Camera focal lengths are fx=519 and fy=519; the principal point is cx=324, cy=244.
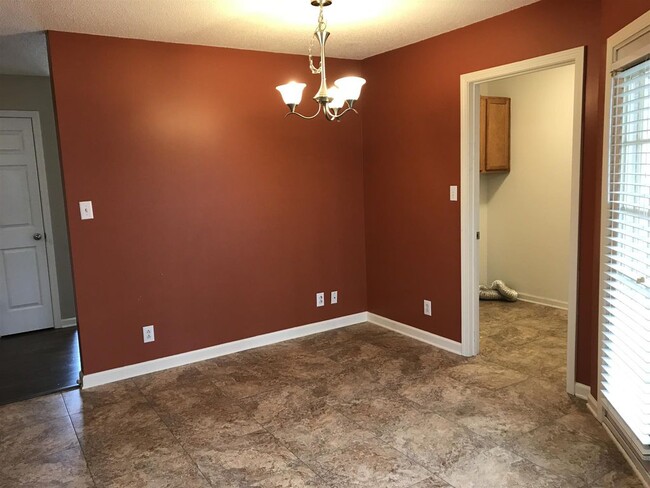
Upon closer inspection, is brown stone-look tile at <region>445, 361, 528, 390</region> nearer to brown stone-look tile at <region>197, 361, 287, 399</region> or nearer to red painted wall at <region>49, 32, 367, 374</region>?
brown stone-look tile at <region>197, 361, 287, 399</region>

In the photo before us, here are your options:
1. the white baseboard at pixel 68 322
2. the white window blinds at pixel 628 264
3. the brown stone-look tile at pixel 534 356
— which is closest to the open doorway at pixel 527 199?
the brown stone-look tile at pixel 534 356

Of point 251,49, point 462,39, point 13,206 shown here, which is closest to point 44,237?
point 13,206

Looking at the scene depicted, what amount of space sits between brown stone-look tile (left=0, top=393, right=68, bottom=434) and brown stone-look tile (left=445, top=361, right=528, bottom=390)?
2531mm

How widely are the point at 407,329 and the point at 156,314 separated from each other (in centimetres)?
203

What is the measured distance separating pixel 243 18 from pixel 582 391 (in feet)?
9.87

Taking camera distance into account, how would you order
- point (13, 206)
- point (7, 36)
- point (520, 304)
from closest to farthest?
point (7, 36) → point (13, 206) → point (520, 304)

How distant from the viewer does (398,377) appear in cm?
353

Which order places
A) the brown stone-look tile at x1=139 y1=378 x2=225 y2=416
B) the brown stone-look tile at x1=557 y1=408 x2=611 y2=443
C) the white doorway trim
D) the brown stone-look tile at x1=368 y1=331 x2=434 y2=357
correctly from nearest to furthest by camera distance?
the brown stone-look tile at x1=557 y1=408 x2=611 y2=443
the white doorway trim
the brown stone-look tile at x1=139 y1=378 x2=225 y2=416
the brown stone-look tile at x1=368 y1=331 x2=434 y2=357

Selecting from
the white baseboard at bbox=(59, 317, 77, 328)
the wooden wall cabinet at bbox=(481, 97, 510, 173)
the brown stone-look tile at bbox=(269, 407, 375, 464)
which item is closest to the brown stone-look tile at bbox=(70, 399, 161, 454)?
the brown stone-look tile at bbox=(269, 407, 375, 464)

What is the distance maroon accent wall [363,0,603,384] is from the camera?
9.48 ft

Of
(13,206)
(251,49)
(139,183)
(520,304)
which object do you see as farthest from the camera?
(520,304)

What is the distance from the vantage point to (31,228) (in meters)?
4.88

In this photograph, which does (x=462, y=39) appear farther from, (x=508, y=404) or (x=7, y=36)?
(x=7, y=36)

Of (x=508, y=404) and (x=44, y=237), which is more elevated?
(x=44, y=237)
